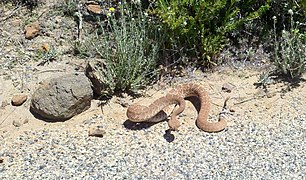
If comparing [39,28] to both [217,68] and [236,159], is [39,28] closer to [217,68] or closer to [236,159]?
[217,68]

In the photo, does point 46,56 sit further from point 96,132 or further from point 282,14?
point 282,14

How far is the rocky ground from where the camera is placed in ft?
17.0

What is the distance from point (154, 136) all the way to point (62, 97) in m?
1.19

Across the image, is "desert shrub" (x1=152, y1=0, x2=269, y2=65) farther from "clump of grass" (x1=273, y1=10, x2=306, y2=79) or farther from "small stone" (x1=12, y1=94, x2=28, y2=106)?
"small stone" (x1=12, y1=94, x2=28, y2=106)

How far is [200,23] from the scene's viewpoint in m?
6.77

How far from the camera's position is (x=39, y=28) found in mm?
7484

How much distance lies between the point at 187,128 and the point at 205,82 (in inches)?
43.3

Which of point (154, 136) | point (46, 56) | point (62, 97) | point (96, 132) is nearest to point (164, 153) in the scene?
point (154, 136)

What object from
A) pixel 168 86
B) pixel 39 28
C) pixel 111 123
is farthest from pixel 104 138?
pixel 39 28

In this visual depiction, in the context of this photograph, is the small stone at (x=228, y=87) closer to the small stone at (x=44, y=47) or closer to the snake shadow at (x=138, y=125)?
the snake shadow at (x=138, y=125)

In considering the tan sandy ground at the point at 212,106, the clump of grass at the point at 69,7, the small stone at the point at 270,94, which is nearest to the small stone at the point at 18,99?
the tan sandy ground at the point at 212,106

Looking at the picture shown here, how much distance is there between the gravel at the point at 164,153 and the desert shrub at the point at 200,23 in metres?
1.31

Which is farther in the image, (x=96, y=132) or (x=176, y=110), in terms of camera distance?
(x=176, y=110)

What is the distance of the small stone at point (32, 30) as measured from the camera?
7.34 metres
